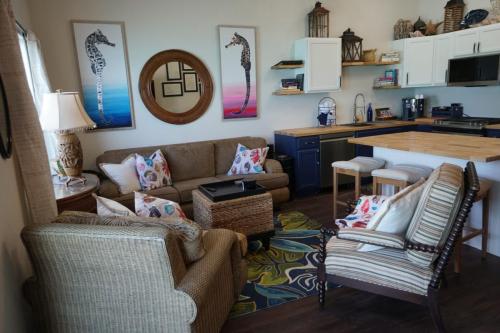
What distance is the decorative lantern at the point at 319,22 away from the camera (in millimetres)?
4891

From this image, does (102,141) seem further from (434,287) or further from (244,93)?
(434,287)

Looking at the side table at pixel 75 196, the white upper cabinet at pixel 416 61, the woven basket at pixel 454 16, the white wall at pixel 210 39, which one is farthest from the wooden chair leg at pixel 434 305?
the woven basket at pixel 454 16

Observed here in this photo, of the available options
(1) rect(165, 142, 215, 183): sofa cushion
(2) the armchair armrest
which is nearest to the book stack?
(1) rect(165, 142, 215, 183): sofa cushion

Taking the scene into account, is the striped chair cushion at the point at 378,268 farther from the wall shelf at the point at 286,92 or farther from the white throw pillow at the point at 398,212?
the wall shelf at the point at 286,92

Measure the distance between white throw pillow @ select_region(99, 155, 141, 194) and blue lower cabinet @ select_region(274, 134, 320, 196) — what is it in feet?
6.78

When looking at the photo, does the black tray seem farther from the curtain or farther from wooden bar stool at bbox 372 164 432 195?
the curtain

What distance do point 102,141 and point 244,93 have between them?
1.96 meters

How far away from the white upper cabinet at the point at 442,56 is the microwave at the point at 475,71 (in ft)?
0.56

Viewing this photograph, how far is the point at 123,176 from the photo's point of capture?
12.3 ft

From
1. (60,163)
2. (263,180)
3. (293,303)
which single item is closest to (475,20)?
(263,180)

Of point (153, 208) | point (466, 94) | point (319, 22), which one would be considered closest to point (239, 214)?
point (153, 208)

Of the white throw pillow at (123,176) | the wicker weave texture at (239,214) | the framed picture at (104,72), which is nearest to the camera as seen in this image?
the wicker weave texture at (239,214)

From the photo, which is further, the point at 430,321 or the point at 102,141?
the point at 102,141

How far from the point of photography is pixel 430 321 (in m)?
2.18
